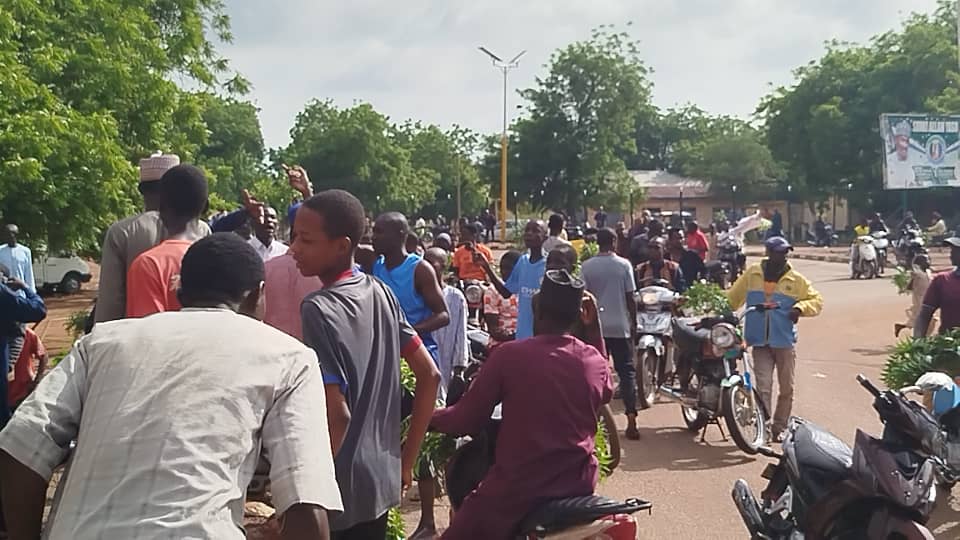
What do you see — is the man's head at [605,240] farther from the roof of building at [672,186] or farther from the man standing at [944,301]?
the roof of building at [672,186]

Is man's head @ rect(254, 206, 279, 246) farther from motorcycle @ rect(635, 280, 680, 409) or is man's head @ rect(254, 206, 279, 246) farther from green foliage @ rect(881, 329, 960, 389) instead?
motorcycle @ rect(635, 280, 680, 409)

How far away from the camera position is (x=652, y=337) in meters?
9.52

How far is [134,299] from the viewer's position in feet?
11.8

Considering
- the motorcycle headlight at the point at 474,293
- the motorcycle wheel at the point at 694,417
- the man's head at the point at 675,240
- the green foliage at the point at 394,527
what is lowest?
the motorcycle wheel at the point at 694,417

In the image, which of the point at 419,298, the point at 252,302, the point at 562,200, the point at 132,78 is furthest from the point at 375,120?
the point at 252,302

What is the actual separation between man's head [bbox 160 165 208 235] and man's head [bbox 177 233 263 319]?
4.87 feet

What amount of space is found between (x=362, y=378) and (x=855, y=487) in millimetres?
2474

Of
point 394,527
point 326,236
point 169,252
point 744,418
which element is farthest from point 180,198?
point 744,418

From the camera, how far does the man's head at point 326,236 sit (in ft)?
10.8

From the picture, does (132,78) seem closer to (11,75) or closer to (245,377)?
(11,75)

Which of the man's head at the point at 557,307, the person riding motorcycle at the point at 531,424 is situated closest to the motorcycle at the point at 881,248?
the man's head at the point at 557,307

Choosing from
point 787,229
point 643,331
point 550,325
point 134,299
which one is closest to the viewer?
point 134,299

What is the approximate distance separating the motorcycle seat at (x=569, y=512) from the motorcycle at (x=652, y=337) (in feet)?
19.2

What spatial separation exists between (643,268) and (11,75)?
7.02 meters
